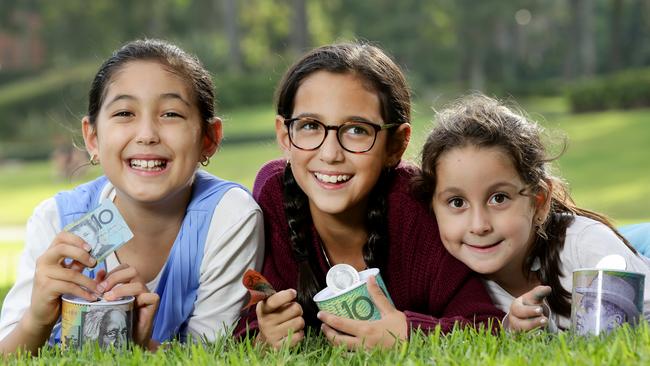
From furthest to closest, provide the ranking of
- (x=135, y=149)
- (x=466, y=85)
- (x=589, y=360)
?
(x=466, y=85), (x=135, y=149), (x=589, y=360)

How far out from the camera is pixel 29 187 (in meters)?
21.5

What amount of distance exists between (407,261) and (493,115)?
67cm

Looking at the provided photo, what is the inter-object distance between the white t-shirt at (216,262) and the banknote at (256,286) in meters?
0.43

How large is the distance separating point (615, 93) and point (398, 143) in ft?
70.5

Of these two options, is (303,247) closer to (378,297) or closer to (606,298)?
(378,297)

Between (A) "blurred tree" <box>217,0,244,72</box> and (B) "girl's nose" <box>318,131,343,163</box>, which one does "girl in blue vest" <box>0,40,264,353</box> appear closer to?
(B) "girl's nose" <box>318,131,343,163</box>

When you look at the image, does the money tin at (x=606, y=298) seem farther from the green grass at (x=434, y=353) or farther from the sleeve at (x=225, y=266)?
the sleeve at (x=225, y=266)

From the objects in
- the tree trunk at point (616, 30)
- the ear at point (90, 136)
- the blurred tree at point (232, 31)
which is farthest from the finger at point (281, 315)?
the blurred tree at point (232, 31)

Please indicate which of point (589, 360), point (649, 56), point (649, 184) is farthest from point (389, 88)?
point (649, 56)

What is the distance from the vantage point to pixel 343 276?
2.96m

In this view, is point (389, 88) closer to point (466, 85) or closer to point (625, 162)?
point (625, 162)

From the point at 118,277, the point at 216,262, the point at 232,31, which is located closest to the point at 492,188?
the point at 216,262

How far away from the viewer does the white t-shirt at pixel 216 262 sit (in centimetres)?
329

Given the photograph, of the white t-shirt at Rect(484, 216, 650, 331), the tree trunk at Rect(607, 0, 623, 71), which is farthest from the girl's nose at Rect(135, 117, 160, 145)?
the tree trunk at Rect(607, 0, 623, 71)
